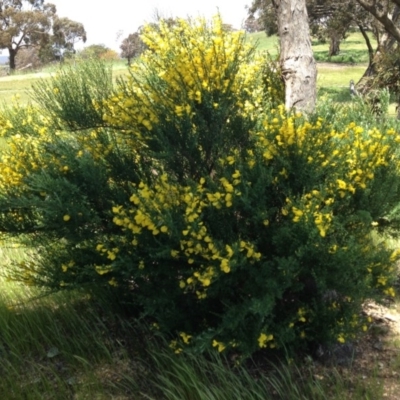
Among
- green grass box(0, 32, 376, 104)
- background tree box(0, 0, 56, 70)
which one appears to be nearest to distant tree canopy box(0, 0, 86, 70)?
background tree box(0, 0, 56, 70)

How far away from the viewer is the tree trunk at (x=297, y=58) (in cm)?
384

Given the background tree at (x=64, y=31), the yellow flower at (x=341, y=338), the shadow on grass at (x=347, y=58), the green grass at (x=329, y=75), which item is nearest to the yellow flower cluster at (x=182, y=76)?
the yellow flower at (x=341, y=338)

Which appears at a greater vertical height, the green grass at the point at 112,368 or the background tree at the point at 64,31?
the background tree at the point at 64,31

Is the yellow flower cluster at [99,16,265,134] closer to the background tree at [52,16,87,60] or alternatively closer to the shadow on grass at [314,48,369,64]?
the shadow on grass at [314,48,369,64]

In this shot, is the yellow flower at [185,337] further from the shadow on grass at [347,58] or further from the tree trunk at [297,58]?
the shadow on grass at [347,58]

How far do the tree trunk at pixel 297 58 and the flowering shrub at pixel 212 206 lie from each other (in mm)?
563

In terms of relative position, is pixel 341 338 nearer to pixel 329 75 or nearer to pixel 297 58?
pixel 297 58

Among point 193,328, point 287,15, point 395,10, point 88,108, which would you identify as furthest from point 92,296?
point 395,10

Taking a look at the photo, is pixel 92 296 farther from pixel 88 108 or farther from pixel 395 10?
pixel 395 10

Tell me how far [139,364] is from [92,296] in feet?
2.38

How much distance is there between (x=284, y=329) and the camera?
2.90 meters

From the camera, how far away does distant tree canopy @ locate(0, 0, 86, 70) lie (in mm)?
44656

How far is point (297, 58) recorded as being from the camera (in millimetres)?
3863

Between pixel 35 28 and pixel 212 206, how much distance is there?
47.2 m
